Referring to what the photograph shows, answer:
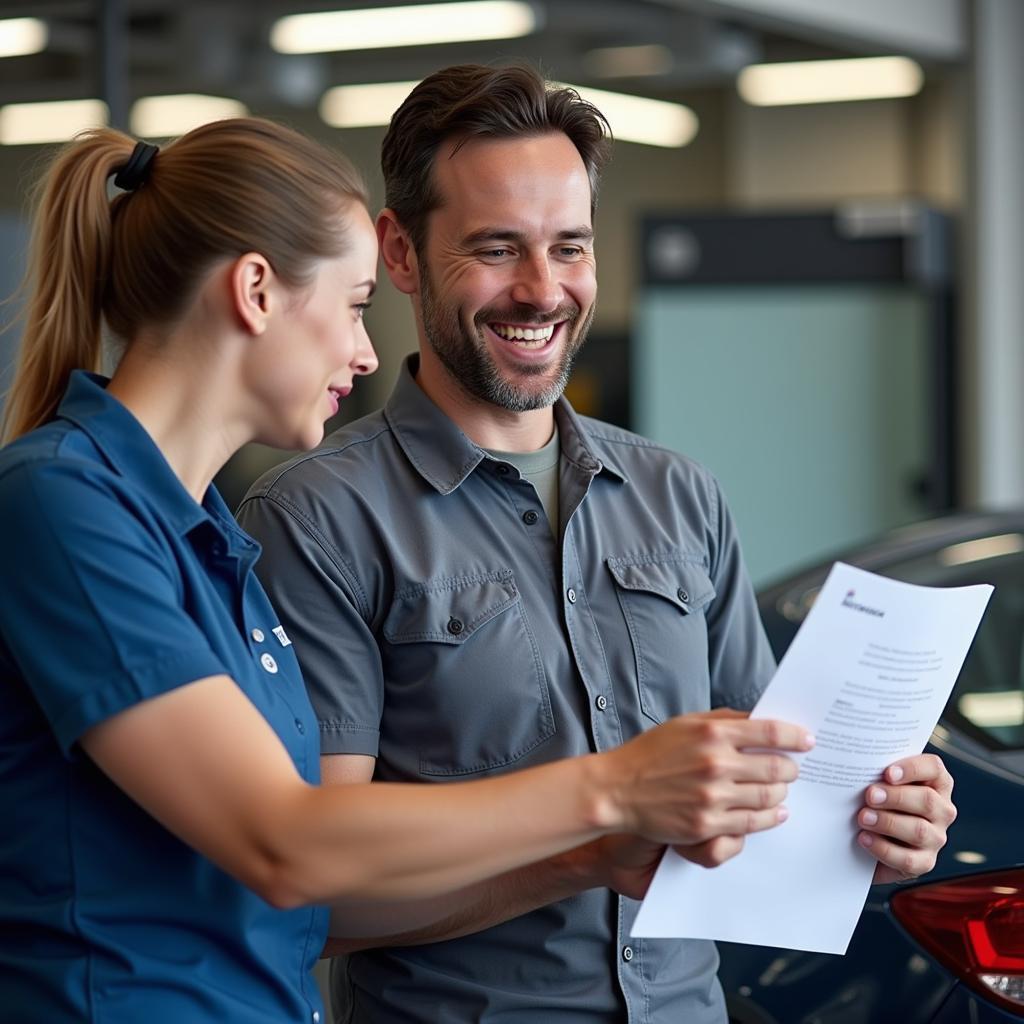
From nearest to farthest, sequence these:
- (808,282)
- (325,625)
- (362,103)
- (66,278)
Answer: (66,278)
(325,625)
(808,282)
(362,103)

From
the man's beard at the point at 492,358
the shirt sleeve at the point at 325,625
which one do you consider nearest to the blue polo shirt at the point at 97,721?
the shirt sleeve at the point at 325,625

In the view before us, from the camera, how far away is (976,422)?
7.07m

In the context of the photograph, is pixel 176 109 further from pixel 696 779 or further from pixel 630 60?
pixel 696 779

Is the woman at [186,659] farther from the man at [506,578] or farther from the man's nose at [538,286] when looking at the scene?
the man's nose at [538,286]

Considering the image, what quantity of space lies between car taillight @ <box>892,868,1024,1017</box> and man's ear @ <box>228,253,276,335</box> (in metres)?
1.05

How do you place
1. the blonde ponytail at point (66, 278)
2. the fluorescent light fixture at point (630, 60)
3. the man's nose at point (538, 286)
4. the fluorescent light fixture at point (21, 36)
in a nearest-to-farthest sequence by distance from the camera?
the blonde ponytail at point (66, 278) → the man's nose at point (538, 286) → the fluorescent light fixture at point (21, 36) → the fluorescent light fixture at point (630, 60)

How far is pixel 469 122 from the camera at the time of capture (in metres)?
1.77

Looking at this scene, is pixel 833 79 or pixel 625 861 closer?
pixel 625 861

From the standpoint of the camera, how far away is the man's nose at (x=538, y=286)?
5.60 ft

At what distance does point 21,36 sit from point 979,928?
4131mm

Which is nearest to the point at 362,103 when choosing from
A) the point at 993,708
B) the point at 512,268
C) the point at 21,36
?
the point at 21,36

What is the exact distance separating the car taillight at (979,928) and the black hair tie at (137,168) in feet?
3.83

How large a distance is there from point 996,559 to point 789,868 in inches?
47.6

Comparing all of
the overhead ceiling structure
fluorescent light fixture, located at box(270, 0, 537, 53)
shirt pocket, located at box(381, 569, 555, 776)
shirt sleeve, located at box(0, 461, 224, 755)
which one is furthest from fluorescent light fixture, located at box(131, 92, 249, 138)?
shirt sleeve, located at box(0, 461, 224, 755)
